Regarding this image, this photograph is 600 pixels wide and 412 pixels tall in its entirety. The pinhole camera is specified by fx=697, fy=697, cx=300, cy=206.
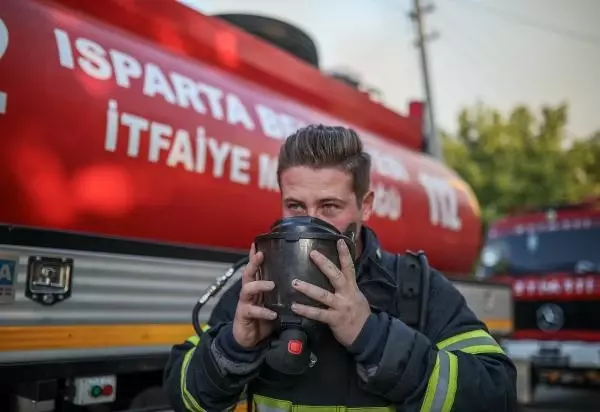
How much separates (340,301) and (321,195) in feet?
1.13

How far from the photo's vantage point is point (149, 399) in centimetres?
289

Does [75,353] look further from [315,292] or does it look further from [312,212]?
[315,292]

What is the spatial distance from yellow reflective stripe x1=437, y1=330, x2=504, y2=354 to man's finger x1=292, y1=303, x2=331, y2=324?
0.42 metres

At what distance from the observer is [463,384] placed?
162 cm

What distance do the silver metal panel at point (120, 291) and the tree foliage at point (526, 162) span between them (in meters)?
19.7

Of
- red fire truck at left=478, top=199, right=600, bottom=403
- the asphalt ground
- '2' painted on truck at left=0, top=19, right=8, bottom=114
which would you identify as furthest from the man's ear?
the asphalt ground

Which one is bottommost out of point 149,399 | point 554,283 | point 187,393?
point 149,399

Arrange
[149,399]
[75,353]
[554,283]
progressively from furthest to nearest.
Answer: [554,283] < [149,399] < [75,353]

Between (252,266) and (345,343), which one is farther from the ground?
(252,266)

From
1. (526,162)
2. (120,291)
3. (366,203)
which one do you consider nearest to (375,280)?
(366,203)

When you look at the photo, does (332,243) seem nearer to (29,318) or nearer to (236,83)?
(29,318)

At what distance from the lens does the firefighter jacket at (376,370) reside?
1.57 m

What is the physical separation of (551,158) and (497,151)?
1739 mm

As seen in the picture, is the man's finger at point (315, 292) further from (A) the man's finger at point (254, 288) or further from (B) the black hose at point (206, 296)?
(B) the black hose at point (206, 296)
